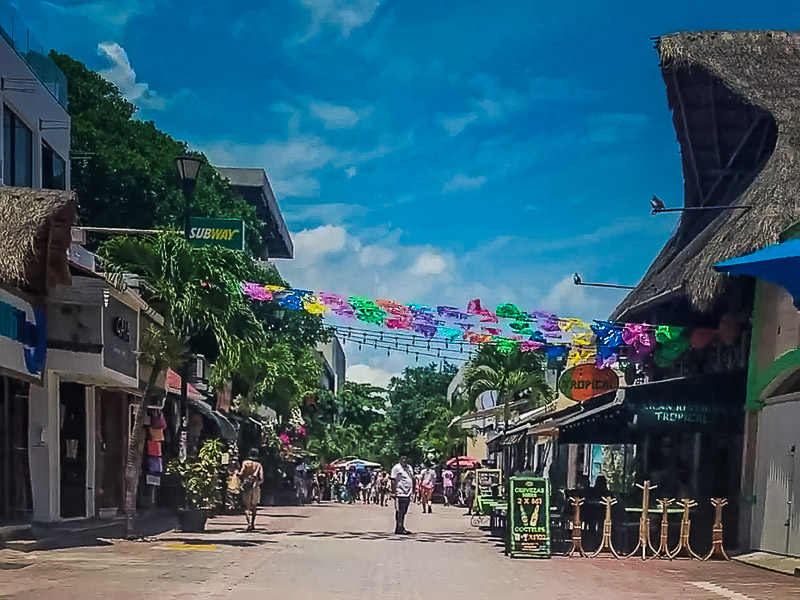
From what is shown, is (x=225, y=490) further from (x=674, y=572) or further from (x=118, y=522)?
(x=674, y=572)

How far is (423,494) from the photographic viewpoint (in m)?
33.4

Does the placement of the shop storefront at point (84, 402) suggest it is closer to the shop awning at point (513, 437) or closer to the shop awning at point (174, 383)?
the shop awning at point (174, 383)

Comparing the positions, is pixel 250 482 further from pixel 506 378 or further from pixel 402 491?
pixel 506 378

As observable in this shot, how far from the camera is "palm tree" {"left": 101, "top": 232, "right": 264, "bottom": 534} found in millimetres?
15812

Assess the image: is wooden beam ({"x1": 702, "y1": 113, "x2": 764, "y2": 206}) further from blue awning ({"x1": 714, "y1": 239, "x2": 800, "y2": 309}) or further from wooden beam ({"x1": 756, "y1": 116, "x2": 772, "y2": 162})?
blue awning ({"x1": 714, "y1": 239, "x2": 800, "y2": 309})

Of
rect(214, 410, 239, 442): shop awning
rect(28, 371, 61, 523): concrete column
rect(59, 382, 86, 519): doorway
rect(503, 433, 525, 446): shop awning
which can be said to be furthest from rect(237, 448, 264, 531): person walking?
rect(214, 410, 239, 442): shop awning

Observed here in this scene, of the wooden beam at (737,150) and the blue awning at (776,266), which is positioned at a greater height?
the wooden beam at (737,150)

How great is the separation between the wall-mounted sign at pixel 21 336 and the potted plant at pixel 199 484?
4.69m

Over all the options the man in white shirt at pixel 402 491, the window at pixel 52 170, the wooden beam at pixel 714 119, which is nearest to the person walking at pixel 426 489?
the man in white shirt at pixel 402 491

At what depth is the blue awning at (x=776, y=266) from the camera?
1191 centimetres

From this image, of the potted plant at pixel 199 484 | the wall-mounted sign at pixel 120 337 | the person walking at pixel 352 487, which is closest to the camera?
the wall-mounted sign at pixel 120 337

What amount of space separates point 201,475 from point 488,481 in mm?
13774

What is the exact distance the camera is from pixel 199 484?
61.8 feet

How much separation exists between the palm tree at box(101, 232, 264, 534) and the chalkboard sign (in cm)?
538
